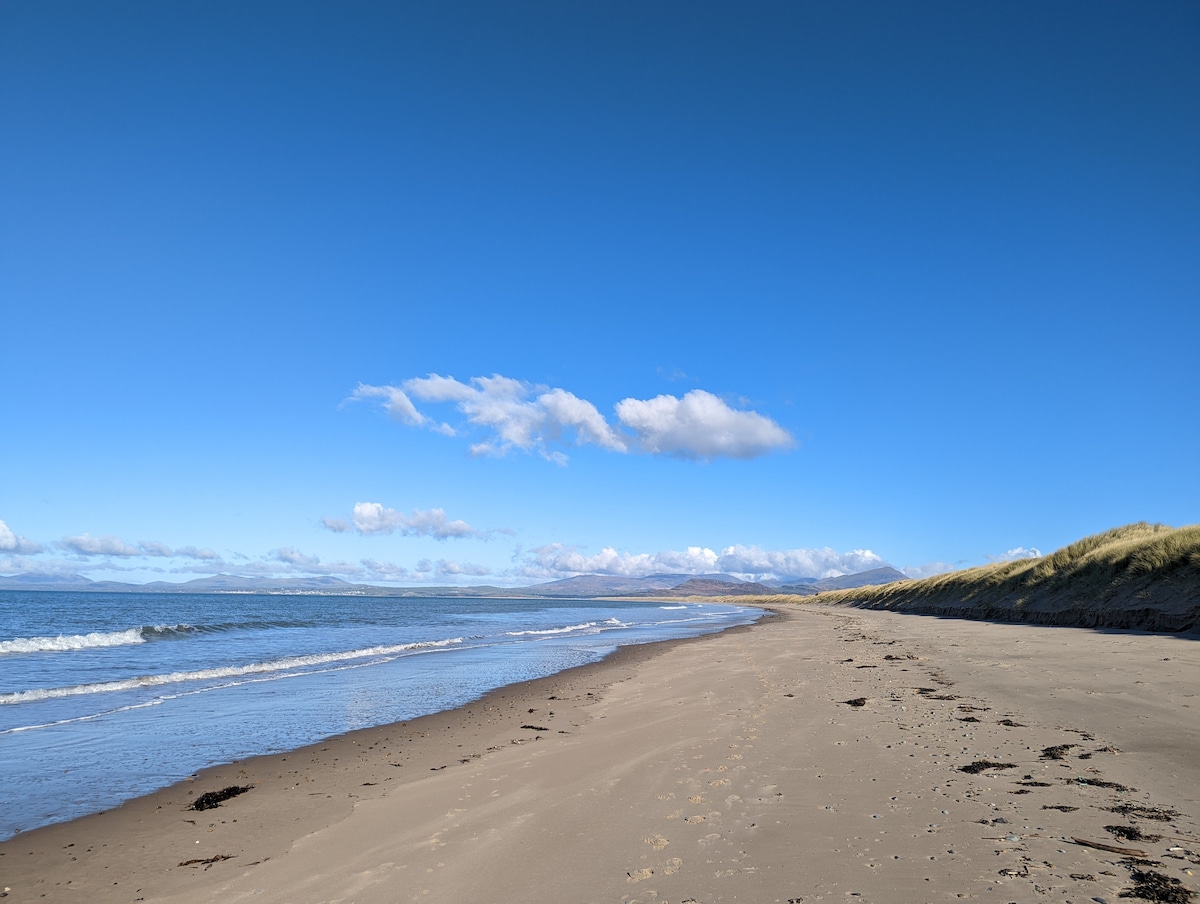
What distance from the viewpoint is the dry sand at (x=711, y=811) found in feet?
14.8

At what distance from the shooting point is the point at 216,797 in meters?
7.45

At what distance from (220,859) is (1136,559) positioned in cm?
2656

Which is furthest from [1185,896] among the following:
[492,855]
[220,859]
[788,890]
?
[220,859]

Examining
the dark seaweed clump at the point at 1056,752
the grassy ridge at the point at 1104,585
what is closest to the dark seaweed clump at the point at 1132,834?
the dark seaweed clump at the point at 1056,752

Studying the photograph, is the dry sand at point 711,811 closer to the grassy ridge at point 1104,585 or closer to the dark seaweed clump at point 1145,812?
the dark seaweed clump at point 1145,812

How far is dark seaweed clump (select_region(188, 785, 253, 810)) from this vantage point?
7.20m

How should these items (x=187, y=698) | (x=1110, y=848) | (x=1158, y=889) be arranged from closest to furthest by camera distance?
(x=1158, y=889), (x=1110, y=848), (x=187, y=698)

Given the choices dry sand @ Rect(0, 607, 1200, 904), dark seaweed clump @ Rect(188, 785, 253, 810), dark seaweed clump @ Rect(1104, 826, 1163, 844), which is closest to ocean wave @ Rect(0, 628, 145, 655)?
dry sand @ Rect(0, 607, 1200, 904)

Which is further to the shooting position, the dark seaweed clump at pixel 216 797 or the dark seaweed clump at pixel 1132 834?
the dark seaweed clump at pixel 216 797

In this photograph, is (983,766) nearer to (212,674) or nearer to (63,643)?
(212,674)

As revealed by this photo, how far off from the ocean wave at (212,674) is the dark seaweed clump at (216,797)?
1003cm

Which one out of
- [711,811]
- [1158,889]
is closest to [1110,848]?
[1158,889]

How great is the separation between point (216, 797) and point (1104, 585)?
89.2 ft

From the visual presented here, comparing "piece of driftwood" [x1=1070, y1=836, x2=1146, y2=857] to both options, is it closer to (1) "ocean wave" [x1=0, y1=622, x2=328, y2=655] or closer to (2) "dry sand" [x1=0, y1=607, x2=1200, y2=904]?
(2) "dry sand" [x1=0, y1=607, x2=1200, y2=904]
